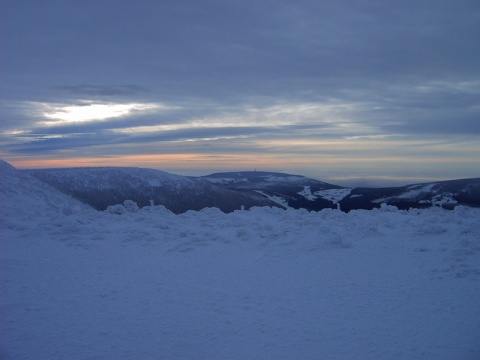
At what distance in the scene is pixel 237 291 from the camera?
9039mm

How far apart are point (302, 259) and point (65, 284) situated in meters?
6.14

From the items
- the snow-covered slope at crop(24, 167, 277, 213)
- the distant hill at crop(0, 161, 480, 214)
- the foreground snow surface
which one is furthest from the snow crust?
the snow-covered slope at crop(24, 167, 277, 213)

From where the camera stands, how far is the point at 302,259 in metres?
11.5

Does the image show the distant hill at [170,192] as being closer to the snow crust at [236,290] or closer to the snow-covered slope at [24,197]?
the snow-covered slope at [24,197]

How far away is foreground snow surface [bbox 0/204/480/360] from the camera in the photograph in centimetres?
667

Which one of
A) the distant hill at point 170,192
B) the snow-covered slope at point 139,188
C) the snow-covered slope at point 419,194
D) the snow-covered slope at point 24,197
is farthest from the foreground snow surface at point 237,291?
the snow-covered slope at point 419,194

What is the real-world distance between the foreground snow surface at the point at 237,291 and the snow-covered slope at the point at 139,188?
2657cm

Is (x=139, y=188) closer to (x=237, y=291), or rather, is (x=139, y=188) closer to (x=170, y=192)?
(x=170, y=192)

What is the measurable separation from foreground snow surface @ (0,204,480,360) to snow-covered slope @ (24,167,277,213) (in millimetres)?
26567

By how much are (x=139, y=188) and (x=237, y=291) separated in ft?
123

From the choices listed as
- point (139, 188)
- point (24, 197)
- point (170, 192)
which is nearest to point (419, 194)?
point (170, 192)

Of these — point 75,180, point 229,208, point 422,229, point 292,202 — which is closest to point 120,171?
point 75,180

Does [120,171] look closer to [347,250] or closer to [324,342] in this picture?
[347,250]

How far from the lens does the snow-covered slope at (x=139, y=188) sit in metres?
41.3
